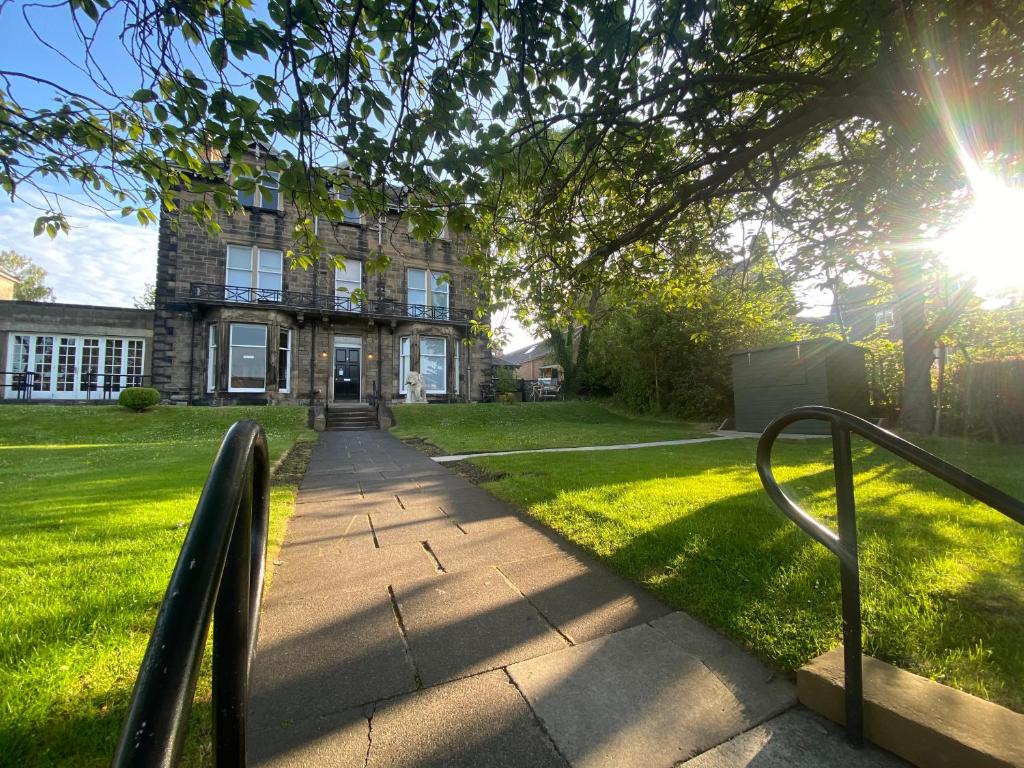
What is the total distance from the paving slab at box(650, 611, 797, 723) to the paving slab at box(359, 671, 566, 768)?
81 centimetres

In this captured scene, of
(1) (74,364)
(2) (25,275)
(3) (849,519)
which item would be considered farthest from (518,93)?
(2) (25,275)

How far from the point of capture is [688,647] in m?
2.09

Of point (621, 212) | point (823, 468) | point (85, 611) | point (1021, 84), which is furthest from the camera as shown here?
point (823, 468)

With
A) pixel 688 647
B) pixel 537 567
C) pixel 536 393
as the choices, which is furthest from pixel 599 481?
pixel 536 393

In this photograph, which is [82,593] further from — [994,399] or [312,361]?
[312,361]

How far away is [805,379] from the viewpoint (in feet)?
40.9

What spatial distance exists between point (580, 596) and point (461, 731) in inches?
46.6

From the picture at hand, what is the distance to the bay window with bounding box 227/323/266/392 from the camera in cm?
1700

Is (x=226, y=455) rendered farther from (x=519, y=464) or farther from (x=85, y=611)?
(x=519, y=464)

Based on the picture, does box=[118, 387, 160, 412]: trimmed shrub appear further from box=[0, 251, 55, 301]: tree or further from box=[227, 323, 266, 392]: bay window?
box=[0, 251, 55, 301]: tree

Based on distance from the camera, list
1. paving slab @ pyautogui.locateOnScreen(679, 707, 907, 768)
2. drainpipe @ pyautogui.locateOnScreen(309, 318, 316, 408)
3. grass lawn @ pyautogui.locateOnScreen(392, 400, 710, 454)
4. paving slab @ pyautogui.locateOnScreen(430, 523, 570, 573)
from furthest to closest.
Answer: drainpipe @ pyautogui.locateOnScreen(309, 318, 316, 408), grass lawn @ pyautogui.locateOnScreen(392, 400, 710, 454), paving slab @ pyautogui.locateOnScreen(430, 523, 570, 573), paving slab @ pyautogui.locateOnScreen(679, 707, 907, 768)

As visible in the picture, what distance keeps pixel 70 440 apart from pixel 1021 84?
1807 centimetres

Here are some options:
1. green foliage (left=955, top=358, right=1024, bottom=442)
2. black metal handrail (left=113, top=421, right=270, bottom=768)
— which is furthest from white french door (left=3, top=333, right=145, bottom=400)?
green foliage (left=955, top=358, right=1024, bottom=442)

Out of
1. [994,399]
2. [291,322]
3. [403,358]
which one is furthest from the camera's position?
[403,358]
